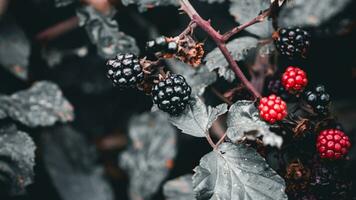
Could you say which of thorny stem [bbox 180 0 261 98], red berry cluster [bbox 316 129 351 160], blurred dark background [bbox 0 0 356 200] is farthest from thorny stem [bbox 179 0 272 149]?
blurred dark background [bbox 0 0 356 200]

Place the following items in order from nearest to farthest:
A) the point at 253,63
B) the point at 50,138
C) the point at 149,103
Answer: the point at 253,63
the point at 50,138
the point at 149,103

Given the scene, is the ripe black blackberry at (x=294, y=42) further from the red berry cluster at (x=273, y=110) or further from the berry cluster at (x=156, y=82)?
the berry cluster at (x=156, y=82)

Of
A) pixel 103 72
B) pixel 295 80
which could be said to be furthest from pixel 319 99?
pixel 103 72

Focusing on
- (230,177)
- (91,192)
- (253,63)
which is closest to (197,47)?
(230,177)

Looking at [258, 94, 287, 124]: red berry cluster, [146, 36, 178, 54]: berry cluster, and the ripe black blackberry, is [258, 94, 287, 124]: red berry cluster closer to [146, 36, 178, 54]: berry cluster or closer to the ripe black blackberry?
the ripe black blackberry

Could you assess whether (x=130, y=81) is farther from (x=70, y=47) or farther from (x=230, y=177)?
(x=70, y=47)
